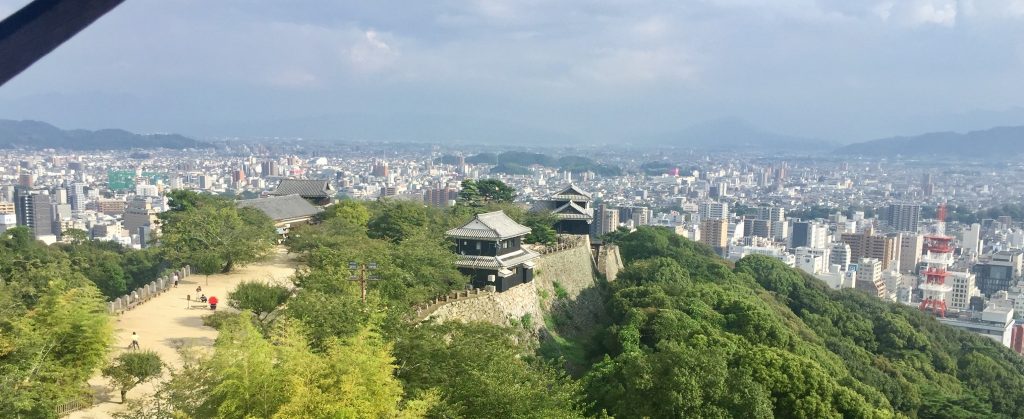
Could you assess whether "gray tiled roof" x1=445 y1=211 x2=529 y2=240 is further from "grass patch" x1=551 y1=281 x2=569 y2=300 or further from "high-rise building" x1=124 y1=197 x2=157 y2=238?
"high-rise building" x1=124 y1=197 x2=157 y2=238

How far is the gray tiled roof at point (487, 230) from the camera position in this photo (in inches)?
673

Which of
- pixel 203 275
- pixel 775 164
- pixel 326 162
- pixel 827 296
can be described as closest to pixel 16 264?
pixel 203 275

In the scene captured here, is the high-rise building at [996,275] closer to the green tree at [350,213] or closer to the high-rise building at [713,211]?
the high-rise building at [713,211]

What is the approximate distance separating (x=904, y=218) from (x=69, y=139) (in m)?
135

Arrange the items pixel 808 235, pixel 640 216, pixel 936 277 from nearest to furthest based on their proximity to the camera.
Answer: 1. pixel 936 277
2. pixel 640 216
3. pixel 808 235

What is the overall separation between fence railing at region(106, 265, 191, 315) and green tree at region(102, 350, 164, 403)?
12.8 ft

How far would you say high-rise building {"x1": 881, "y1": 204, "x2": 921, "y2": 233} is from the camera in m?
90.8

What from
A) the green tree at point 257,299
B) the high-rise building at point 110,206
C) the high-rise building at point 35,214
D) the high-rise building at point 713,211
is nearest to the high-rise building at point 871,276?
the high-rise building at point 713,211

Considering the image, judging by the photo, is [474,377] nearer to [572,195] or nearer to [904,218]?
[572,195]

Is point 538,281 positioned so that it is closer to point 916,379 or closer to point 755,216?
point 916,379

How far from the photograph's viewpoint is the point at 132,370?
33.1 ft

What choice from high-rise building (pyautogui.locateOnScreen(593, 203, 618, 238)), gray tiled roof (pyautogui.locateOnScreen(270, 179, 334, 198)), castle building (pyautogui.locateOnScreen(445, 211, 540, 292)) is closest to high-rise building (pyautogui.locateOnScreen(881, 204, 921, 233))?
high-rise building (pyautogui.locateOnScreen(593, 203, 618, 238))

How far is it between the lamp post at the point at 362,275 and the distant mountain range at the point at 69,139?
134 metres

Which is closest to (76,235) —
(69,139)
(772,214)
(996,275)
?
(996,275)
